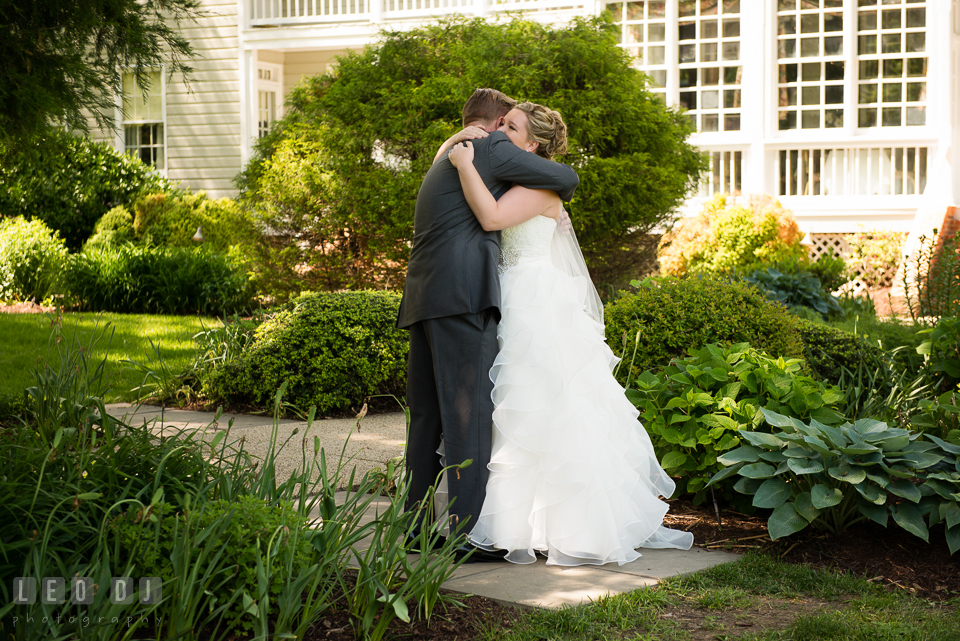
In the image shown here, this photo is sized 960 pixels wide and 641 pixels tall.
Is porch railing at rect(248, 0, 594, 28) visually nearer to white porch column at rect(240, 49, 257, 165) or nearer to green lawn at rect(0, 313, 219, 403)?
white porch column at rect(240, 49, 257, 165)

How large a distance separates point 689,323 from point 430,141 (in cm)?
402

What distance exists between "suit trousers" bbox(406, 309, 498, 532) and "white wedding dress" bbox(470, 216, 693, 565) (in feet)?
0.15

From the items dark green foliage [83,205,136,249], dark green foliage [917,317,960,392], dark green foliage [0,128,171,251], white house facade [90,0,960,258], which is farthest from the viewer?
dark green foliage [0,128,171,251]

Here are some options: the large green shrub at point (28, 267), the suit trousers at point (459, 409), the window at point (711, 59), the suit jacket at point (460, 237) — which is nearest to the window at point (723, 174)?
the window at point (711, 59)

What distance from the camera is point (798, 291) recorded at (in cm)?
848

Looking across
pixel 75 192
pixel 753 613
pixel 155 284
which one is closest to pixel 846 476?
pixel 753 613

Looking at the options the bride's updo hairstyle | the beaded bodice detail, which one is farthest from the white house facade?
the beaded bodice detail

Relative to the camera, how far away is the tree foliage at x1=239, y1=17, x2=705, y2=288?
26.7 feet

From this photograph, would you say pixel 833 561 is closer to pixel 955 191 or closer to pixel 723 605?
pixel 723 605

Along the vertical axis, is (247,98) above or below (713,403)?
above

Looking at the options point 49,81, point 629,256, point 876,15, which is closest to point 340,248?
point 629,256

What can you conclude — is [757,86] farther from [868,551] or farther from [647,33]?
[868,551]

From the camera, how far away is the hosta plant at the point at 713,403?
3.82m

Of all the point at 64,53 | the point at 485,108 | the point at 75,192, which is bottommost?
the point at 485,108
